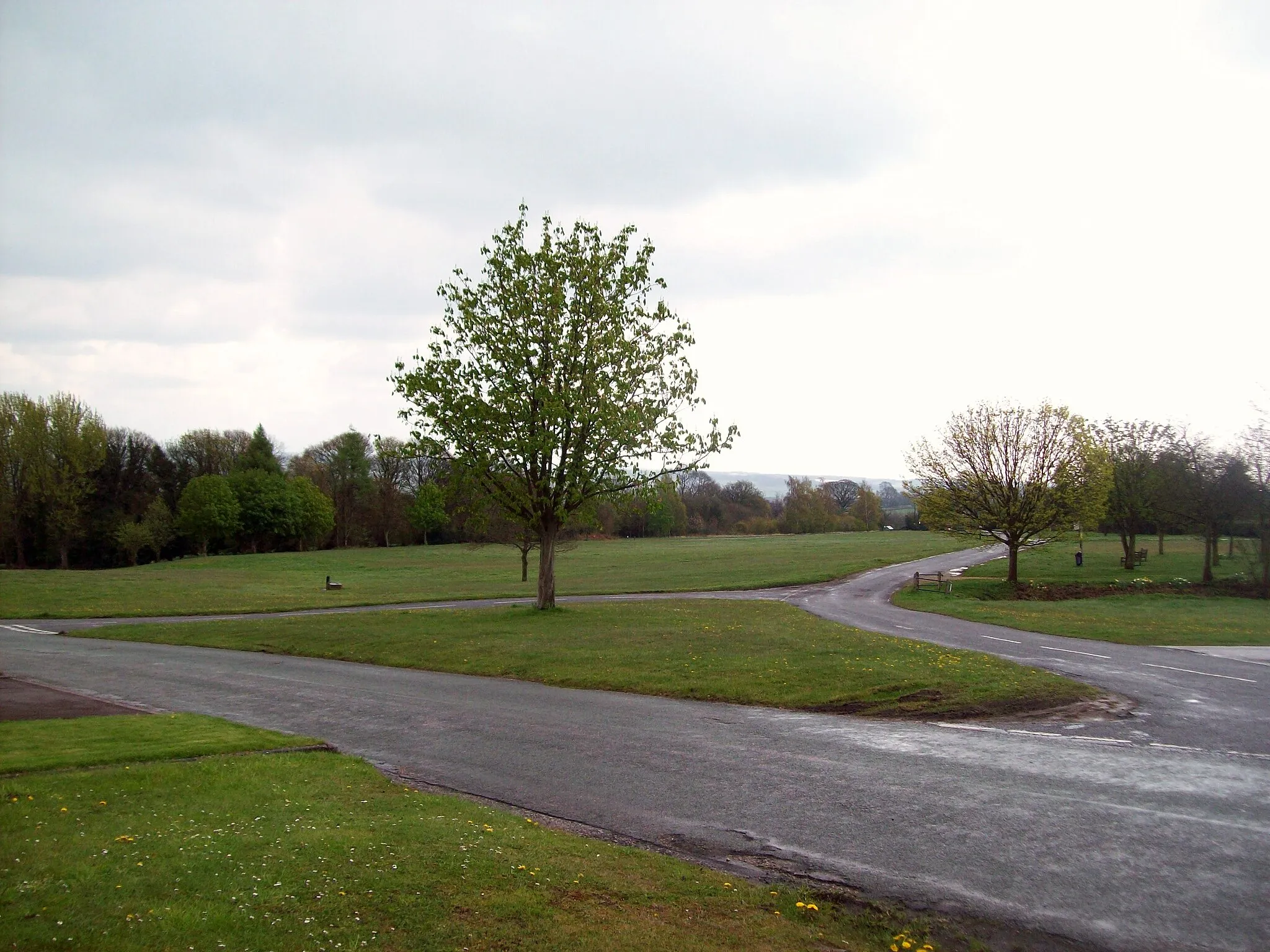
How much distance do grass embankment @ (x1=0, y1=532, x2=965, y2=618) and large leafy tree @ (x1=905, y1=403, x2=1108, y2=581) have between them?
936 cm

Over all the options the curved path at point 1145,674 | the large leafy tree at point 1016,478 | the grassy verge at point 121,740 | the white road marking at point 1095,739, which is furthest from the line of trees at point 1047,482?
the grassy verge at point 121,740

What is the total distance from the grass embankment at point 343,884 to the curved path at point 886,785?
1.11 m

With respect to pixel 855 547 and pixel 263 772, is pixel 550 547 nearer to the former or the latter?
pixel 263 772

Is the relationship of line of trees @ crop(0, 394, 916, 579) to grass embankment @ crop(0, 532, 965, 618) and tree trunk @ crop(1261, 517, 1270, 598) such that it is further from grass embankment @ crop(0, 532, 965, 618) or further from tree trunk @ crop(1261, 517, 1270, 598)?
tree trunk @ crop(1261, 517, 1270, 598)

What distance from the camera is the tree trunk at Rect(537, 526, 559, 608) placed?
99.8 ft

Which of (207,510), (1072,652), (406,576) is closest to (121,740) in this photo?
(1072,652)

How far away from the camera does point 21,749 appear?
35.1 feet

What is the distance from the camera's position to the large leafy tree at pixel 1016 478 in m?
44.0

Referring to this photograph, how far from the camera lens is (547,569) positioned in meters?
31.0

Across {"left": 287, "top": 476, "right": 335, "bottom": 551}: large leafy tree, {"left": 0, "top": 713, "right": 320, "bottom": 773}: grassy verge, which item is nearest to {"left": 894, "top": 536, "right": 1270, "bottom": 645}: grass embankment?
{"left": 0, "top": 713, "right": 320, "bottom": 773}: grassy verge

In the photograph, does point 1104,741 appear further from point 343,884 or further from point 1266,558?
point 1266,558

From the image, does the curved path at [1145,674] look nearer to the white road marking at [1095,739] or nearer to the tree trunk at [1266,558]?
the white road marking at [1095,739]

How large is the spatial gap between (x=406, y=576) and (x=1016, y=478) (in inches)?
1851

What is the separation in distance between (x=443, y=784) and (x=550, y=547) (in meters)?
20.1
